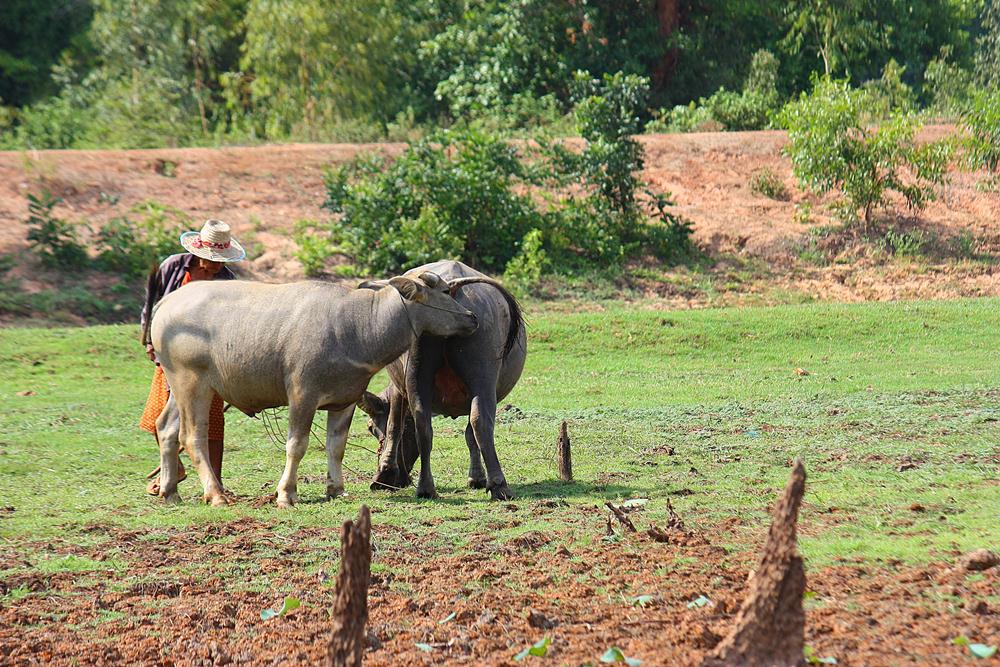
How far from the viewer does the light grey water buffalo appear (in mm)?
8602

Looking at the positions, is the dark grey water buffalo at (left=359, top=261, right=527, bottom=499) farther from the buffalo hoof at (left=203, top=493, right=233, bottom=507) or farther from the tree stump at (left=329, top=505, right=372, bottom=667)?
the tree stump at (left=329, top=505, right=372, bottom=667)

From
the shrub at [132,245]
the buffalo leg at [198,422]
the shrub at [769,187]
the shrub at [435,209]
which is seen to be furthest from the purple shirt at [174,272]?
the shrub at [769,187]

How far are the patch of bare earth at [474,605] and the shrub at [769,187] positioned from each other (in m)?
20.8

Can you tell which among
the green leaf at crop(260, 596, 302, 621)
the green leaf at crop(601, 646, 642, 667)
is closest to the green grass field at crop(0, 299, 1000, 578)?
the green leaf at crop(260, 596, 302, 621)

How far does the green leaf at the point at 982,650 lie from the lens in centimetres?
500

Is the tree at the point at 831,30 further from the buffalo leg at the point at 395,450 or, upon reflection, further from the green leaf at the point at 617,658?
the green leaf at the point at 617,658

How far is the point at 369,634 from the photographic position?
5.80 metres

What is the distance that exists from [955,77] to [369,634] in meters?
31.4

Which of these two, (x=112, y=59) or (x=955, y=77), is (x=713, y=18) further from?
(x=112, y=59)

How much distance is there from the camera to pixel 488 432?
29.7 feet

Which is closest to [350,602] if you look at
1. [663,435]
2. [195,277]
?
[195,277]

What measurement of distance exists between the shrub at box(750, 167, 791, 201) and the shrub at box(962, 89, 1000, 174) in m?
3.73

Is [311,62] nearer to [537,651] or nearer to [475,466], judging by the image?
[475,466]

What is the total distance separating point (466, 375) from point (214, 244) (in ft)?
6.68
